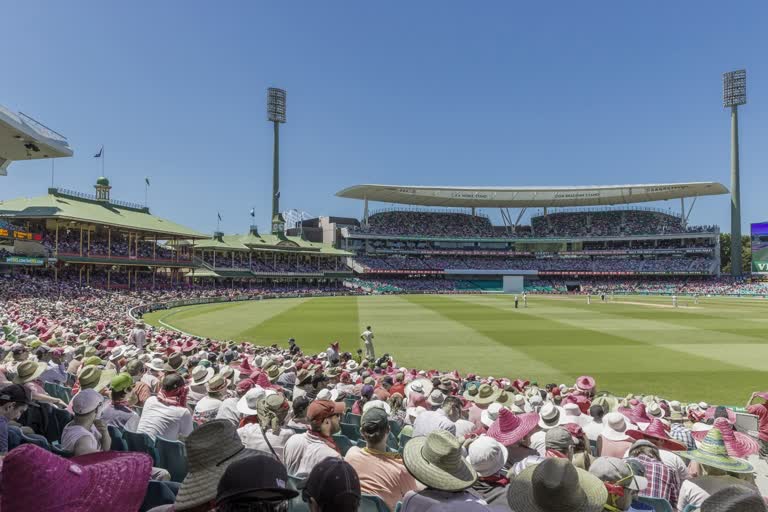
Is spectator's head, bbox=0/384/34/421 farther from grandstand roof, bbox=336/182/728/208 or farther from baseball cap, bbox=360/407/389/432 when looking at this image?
grandstand roof, bbox=336/182/728/208

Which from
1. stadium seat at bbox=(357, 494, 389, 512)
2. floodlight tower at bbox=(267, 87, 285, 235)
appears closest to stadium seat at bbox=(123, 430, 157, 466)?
stadium seat at bbox=(357, 494, 389, 512)

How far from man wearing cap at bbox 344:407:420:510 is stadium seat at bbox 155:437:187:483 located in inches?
81.5

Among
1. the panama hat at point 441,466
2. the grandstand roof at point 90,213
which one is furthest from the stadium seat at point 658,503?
the grandstand roof at point 90,213

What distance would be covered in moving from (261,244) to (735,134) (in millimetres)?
89300

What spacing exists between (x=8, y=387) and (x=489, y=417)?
5.60 metres

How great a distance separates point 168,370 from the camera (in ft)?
31.5

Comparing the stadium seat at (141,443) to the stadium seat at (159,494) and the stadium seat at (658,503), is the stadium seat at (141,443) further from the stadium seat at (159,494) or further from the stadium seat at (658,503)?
the stadium seat at (658,503)

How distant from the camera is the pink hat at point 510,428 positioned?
5.25 meters

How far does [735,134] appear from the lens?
3676 inches

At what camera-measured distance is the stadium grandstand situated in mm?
93500

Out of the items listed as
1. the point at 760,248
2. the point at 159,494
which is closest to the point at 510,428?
the point at 159,494

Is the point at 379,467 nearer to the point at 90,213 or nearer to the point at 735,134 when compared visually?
the point at 90,213

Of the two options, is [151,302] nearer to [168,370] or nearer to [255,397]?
[168,370]

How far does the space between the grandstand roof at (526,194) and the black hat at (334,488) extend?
8786cm
